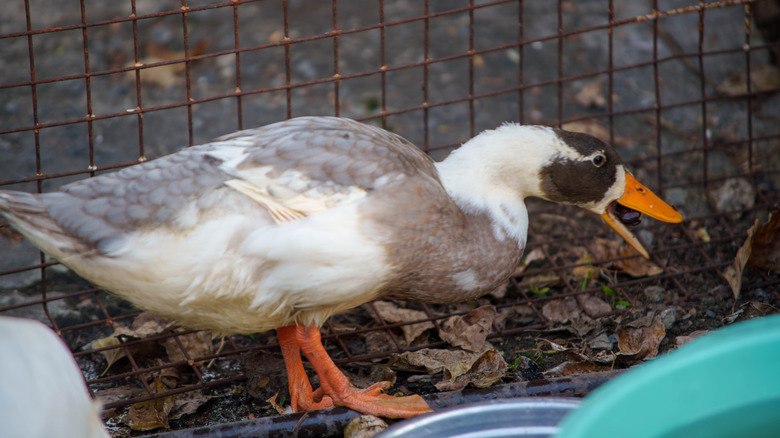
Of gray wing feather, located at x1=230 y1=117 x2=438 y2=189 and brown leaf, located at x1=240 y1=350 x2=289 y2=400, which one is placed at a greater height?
gray wing feather, located at x1=230 y1=117 x2=438 y2=189

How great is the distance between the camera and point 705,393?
167 centimetres

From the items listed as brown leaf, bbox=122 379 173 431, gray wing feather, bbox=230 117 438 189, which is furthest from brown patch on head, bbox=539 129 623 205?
brown leaf, bbox=122 379 173 431

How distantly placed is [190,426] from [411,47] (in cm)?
286

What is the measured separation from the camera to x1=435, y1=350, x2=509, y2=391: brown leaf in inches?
110

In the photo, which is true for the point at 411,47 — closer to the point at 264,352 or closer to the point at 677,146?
the point at 677,146

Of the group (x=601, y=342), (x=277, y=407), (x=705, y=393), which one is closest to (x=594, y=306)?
(x=601, y=342)

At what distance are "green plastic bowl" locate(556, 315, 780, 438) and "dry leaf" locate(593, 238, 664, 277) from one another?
1788 millimetres

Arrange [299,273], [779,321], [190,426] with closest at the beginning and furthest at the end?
[779,321]
[299,273]
[190,426]

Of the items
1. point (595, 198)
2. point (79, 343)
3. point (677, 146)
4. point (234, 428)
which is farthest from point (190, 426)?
point (677, 146)

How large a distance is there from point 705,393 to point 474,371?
1.28 m

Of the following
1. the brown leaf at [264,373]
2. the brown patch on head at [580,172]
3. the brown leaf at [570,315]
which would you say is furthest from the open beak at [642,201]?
the brown leaf at [264,373]

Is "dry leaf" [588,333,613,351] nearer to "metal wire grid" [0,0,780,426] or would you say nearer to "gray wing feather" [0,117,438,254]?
"metal wire grid" [0,0,780,426]

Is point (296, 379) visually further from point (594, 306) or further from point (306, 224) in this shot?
point (594, 306)

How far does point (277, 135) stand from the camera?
2.62m
